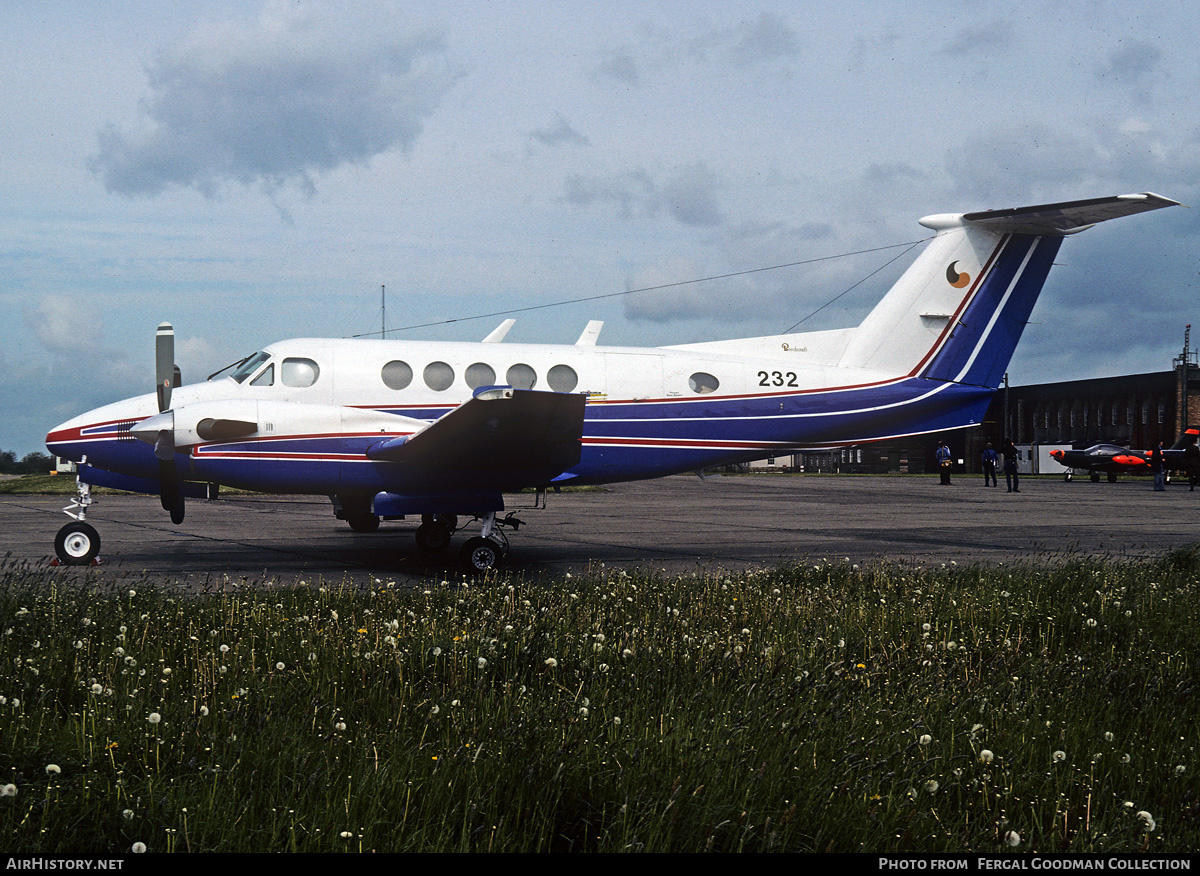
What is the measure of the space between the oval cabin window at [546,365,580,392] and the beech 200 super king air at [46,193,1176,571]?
0.04 m

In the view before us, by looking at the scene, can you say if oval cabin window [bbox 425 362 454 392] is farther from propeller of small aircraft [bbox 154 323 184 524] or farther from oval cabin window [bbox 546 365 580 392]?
propeller of small aircraft [bbox 154 323 184 524]

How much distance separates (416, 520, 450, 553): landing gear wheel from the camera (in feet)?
43.9

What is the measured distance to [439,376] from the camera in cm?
1280

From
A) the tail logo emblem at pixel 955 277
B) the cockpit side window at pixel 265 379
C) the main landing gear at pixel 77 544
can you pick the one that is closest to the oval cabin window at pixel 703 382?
the tail logo emblem at pixel 955 277

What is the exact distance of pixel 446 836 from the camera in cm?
292

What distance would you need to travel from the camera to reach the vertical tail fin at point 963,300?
14953mm

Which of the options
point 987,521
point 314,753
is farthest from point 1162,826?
point 987,521

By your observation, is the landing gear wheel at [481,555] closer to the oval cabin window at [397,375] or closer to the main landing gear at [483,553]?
the main landing gear at [483,553]

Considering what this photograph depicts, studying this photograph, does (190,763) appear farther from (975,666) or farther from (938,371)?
(938,371)

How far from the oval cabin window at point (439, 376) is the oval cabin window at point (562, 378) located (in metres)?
1.39

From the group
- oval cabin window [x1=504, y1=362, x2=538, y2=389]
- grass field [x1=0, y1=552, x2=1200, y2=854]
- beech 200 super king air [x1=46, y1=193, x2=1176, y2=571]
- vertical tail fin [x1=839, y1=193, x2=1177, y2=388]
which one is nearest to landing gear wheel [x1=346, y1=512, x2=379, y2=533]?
beech 200 super king air [x1=46, y1=193, x2=1176, y2=571]

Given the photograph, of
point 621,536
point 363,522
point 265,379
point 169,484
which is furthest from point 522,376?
point 621,536

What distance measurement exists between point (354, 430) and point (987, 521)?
1495 cm

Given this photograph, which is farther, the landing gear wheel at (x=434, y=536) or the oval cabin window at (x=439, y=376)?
the landing gear wheel at (x=434, y=536)
